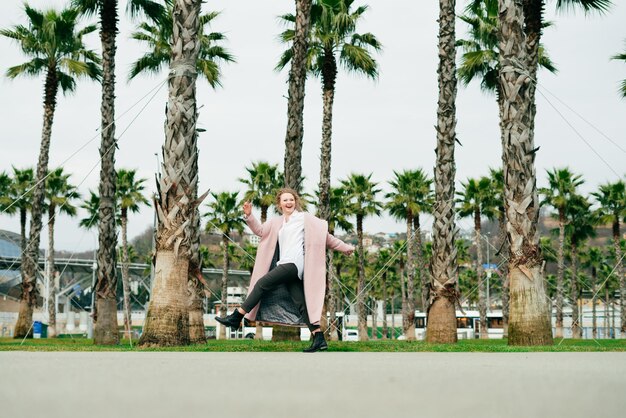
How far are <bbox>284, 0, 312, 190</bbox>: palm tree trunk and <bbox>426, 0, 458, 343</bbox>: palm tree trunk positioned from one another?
332 cm

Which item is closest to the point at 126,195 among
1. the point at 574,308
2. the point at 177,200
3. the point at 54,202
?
the point at 54,202

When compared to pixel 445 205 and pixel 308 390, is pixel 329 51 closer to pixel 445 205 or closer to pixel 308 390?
pixel 445 205

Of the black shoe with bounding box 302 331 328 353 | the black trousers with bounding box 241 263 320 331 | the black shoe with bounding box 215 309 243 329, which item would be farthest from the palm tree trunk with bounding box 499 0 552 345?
the black shoe with bounding box 215 309 243 329

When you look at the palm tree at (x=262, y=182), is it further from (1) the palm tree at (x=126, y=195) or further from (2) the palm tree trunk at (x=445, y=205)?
(2) the palm tree trunk at (x=445, y=205)

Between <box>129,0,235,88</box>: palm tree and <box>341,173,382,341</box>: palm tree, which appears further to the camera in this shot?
<box>341,173,382,341</box>: palm tree

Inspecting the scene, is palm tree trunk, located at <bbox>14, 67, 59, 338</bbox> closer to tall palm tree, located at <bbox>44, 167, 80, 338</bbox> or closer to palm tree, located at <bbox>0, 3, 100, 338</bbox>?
palm tree, located at <bbox>0, 3, 100, 338</bbox>

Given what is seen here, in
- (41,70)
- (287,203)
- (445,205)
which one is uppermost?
(41,70)

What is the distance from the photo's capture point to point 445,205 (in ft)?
49.5

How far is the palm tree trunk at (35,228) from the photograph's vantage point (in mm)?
29438

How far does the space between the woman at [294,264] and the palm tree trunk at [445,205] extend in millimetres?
6161

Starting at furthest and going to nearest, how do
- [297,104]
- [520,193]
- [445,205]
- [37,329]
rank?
[37,329] → [297,104] → [445,205] → [520,193]

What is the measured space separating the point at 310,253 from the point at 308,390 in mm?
4596

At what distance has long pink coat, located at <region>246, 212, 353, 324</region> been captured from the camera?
876 cm

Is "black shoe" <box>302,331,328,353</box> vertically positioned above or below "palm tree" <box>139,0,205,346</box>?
below
